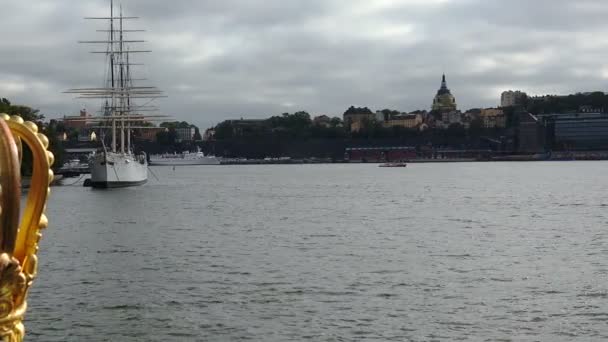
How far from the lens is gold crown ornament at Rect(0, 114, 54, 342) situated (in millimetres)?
3689

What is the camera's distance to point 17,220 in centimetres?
378

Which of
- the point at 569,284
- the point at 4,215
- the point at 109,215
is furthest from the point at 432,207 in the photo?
the point at 4,215

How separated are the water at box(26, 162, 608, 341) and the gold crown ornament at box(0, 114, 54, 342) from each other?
12.7 m

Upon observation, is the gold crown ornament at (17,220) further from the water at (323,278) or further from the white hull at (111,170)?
the white hull at (111,170)

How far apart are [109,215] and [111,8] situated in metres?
58.5

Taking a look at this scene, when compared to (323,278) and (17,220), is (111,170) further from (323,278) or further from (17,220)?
(17,220)

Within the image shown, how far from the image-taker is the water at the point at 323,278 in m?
17.3

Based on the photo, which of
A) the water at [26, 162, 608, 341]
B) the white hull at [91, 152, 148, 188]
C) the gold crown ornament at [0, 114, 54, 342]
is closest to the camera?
the gold crown ornament at [0, 114, 54, 342]

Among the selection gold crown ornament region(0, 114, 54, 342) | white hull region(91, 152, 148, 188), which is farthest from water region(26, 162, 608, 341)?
white hull region(91, 152, 148, 188)

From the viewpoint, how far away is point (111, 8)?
104m

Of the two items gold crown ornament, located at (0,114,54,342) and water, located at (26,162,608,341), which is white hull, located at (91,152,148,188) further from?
gold crown ornament, located at (0,114,54,342)

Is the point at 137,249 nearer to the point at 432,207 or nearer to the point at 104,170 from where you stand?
the point at 432,207

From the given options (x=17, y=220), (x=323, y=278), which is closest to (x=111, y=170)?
(x=323, y=278)

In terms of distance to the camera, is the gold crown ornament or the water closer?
the gold crown ornament
